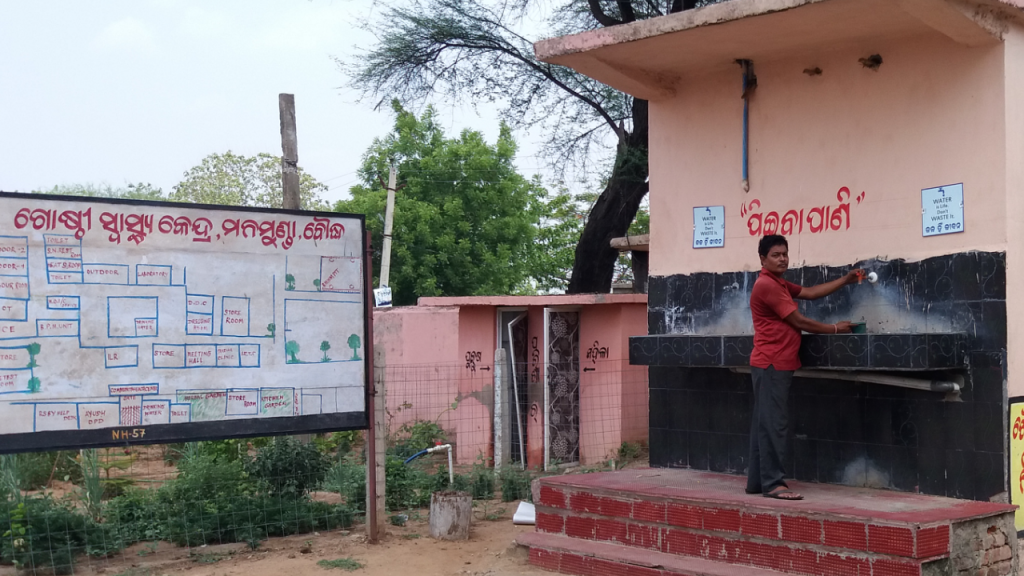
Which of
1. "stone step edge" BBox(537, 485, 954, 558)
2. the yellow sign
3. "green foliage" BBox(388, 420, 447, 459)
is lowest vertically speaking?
"green foliage" BBox(388, 420, 447, 459)

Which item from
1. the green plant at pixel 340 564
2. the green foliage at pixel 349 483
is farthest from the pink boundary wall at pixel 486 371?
the green plant at pixel 340 564

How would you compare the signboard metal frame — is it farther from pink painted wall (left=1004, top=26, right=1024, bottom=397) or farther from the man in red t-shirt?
pink painted wall (left=1004, top=26, right=1024, bottom=397)

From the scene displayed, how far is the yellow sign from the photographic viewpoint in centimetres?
578

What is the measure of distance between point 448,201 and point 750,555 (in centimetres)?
2020

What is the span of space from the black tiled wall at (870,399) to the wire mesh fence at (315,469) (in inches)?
90.6

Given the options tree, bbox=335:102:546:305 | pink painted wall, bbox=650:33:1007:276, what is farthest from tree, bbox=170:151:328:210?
pink painted wall, bbox=650:33:1007:276

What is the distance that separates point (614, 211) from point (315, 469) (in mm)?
7837

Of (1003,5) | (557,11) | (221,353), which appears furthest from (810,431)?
(557,11)

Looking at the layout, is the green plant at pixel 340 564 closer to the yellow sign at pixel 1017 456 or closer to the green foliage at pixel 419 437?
the yellow sign at pixel 1017 456

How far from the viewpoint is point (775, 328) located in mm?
5953

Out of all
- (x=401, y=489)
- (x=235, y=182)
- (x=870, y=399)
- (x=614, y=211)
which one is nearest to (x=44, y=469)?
(x=401, y=489)

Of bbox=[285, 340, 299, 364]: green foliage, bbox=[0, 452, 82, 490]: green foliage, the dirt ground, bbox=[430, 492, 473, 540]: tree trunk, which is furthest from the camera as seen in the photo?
bbox=[0, 452, 82, 490]: green foliage

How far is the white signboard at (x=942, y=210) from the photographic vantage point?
5.99 m

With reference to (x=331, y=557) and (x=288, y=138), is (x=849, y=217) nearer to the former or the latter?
(x=331, y=557)
